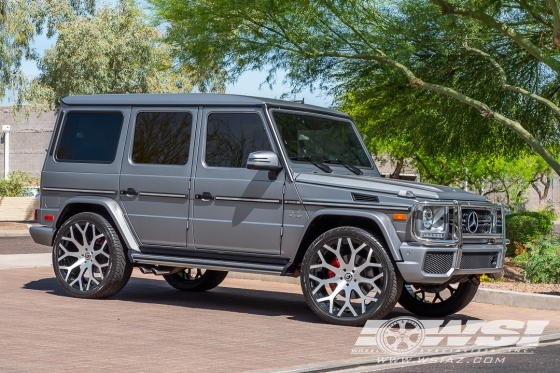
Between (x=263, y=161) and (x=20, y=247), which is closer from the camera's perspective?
(x=263, y=161)

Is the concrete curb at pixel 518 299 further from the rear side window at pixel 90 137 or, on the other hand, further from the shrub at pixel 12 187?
the shrub at pixel 12 187

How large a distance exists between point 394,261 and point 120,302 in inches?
137

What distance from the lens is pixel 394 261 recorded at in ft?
32.6

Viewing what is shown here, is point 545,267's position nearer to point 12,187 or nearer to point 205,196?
point 205,196

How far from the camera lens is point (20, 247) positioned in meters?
22.2

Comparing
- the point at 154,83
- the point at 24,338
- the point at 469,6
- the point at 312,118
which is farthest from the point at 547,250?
the point at 154,83

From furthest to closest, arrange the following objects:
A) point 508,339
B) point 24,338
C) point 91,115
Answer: point 91,115
point 508,339
point 24,338

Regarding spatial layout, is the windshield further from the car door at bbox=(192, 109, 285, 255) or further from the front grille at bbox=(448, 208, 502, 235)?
the front grille at bbox=(448, 208, 502, 235)

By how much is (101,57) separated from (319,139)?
31250 mm

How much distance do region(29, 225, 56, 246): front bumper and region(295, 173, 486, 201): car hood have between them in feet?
10.9

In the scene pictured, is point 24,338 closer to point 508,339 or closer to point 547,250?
point 508,339

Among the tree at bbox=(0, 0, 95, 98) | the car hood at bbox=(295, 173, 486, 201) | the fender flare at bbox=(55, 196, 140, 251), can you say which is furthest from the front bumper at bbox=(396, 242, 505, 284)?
the tree at bbox=(0, 0, 95, 98)

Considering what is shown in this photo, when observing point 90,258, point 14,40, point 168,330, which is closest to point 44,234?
point 90,258

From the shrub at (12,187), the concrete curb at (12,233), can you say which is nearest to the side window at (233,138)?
the concrete curb at (12,233)
